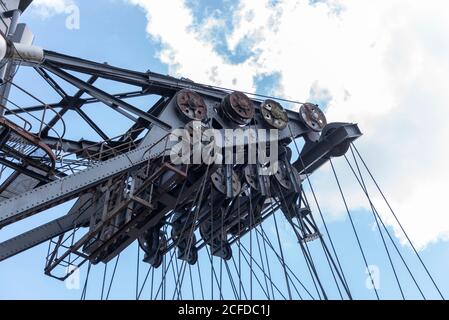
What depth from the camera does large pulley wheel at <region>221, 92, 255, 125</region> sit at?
53.7 ft

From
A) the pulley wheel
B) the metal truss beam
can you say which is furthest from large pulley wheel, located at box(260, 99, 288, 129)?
the metal truss beam

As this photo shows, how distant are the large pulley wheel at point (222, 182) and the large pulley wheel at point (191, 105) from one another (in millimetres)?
1623

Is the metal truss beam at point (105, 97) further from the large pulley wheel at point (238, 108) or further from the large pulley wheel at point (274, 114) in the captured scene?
the large pulley wheel at point (274, 114)

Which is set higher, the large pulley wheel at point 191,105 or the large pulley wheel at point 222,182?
the large pulley wheel at point 191,105

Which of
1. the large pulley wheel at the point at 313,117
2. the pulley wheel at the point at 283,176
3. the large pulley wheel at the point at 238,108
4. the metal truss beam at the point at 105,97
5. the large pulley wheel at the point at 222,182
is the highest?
the large pulley wheel at the point at 313,117

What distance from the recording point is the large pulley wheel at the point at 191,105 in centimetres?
1559

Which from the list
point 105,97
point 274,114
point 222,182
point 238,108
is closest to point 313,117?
point 274,114

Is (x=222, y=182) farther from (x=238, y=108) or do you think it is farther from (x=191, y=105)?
(x=191, y=105)

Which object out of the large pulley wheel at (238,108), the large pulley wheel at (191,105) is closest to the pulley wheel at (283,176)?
the large pulley wheel at (238,108)

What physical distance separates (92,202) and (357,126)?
8.53 m

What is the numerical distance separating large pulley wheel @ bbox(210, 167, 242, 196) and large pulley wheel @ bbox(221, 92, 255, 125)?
1.51 m

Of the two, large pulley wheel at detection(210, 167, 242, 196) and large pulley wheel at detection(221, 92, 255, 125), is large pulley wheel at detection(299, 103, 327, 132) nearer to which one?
large pulley wheel at detection(221, 92, 255, 125)
